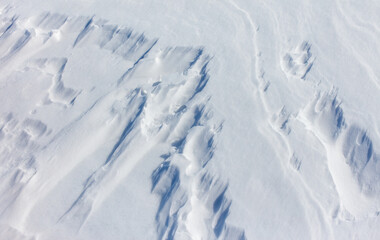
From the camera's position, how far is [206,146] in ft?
5.41

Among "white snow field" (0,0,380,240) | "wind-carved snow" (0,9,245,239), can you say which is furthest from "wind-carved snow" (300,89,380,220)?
"wind-carved snow" (0,9,245,239)

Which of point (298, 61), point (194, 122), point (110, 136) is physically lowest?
point (110, 136)

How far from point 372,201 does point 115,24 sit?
5.04 ft

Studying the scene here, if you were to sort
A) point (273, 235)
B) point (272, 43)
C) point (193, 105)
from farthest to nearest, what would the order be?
1. point (272, 43)
2. point (193, 105)
3. point (273, 235)

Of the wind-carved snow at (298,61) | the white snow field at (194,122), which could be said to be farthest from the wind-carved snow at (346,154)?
the wind-carved snow at (298,61)

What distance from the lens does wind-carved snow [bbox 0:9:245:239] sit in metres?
1.55

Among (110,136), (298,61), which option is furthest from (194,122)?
(298,61)

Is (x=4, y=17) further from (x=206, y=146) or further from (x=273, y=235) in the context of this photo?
(x=273, y=235)

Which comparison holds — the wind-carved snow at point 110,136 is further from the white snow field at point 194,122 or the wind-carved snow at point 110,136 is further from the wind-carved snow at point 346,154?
the wind-carved snow at point 346,154

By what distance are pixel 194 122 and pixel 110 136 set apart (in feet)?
1.29

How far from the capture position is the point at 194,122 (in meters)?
1.71

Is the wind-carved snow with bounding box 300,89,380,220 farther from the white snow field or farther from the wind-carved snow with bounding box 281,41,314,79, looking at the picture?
the wind-carved snow with bounding box 281,41,314,79

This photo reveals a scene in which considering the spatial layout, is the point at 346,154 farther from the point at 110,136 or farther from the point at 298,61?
the point at 110,136

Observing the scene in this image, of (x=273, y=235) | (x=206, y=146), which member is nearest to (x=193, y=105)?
(x=206, y=146)
